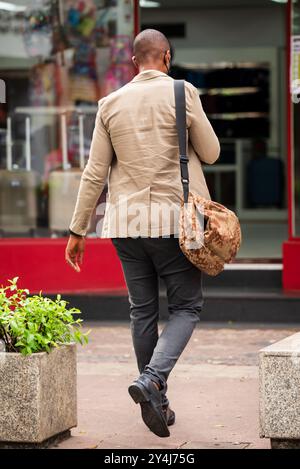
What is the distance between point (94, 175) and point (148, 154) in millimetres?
328

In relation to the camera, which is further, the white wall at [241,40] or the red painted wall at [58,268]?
the white wall at [241,40]

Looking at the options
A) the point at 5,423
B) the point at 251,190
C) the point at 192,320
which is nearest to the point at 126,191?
the point at 192,320

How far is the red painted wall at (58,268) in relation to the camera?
390 inches

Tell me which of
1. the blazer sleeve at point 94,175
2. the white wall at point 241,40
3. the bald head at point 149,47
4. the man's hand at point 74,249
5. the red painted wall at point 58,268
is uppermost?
the white wall at point 241,40

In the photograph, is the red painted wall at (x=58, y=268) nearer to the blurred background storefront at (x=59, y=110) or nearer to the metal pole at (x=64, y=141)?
the blurred background storefront at (x=59, y=110)

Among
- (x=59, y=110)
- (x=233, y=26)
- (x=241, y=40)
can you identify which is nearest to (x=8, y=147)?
(x=59, y=110)

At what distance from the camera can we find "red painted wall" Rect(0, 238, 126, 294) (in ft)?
32.5

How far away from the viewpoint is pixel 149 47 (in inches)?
229

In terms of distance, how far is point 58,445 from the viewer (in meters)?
5.56

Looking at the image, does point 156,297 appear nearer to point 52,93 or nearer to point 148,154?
point 148,154

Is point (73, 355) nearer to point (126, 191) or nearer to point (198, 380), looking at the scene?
point (126, 191)

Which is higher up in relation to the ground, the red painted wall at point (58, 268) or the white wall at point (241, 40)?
the white wall at point (241, 40)

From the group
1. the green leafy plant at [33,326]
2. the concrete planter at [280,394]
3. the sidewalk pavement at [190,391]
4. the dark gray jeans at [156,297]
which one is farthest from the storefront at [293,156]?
the concrete planter at [280,394]

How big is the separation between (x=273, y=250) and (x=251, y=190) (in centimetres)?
356
